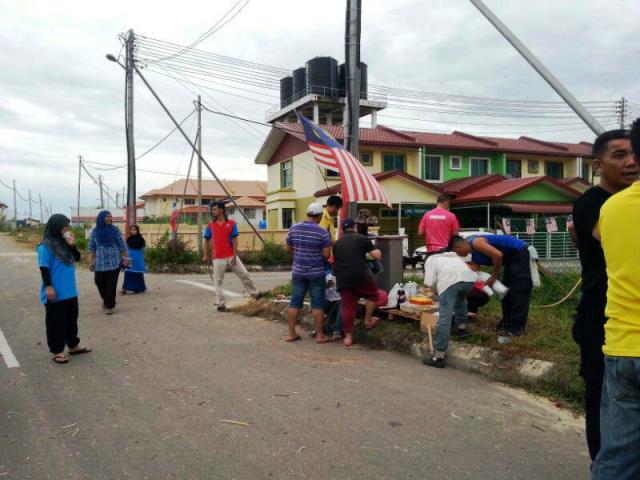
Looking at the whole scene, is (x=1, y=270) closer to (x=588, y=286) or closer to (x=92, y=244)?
(x=92, y=244)

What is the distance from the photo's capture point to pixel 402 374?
566 centimetres

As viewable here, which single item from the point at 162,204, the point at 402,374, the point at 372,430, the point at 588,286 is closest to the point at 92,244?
the point at 402,374

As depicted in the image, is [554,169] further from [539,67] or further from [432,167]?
[539,67]

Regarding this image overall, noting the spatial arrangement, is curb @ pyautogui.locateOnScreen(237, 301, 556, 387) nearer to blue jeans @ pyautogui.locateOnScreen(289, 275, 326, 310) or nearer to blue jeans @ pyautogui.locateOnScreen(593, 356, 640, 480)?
blue jeans @ pyautogui.locateOnScreen(289, 275, 326, 310)

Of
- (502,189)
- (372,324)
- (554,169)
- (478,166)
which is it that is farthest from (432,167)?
(372,324)

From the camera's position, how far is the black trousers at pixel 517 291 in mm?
6188

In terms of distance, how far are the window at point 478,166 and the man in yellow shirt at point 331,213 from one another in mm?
25035

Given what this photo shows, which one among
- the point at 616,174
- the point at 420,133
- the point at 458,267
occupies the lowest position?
the point at 458,267

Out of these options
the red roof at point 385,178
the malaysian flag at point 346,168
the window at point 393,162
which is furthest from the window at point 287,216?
the malaysian flag at point 346,168

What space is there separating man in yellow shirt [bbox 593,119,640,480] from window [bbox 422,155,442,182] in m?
27.9

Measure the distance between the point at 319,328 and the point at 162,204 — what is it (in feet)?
213

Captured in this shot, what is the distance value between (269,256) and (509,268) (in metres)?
14.8

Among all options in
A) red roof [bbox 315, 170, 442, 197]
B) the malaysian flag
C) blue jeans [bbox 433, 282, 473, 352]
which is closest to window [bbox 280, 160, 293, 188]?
red roof [bbox 315, 170, 442, 197]

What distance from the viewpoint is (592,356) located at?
2.92m
